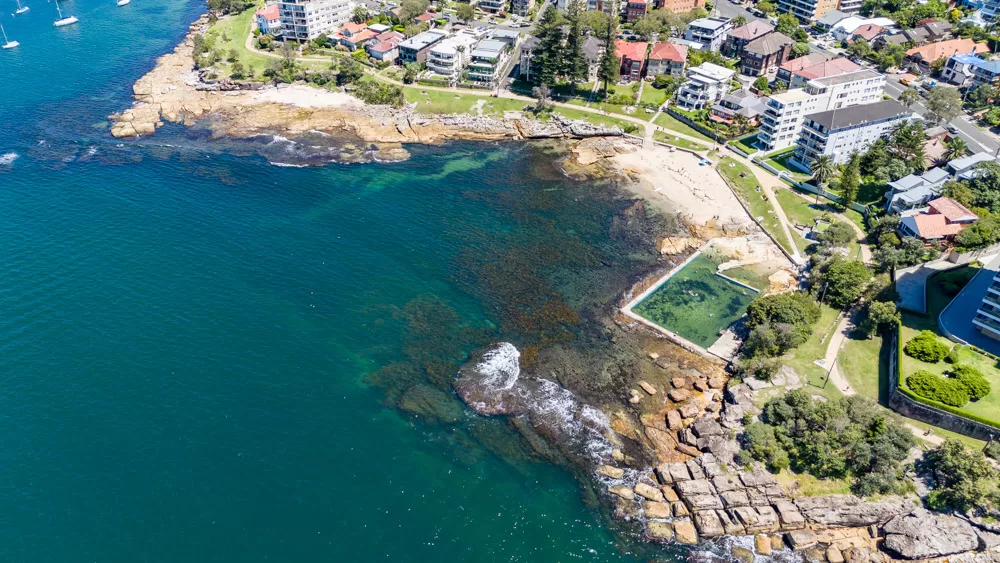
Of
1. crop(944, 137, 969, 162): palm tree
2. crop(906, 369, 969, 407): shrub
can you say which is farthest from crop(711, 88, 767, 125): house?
crop(906, 369, 969, 407): shrub

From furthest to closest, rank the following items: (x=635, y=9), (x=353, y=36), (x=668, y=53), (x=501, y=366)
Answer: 1. (x=635, y=9)
2. (x=353, y=36)
3. (x=668, y=53)
4. (x=501, y=366)

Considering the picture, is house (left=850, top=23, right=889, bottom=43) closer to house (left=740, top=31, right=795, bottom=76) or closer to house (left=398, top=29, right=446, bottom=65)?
house (left=740, top=31, right=795, bottom=76)

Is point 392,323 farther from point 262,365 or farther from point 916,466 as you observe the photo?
point 916,466

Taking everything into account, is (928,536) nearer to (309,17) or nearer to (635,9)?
(635,9)

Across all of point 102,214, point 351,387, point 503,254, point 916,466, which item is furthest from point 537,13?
point 916,466

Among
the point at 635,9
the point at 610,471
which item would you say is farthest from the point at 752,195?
the point at 635,9

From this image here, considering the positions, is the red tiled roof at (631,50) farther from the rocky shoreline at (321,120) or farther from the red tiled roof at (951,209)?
A: the red tiled roof at (951,209)
